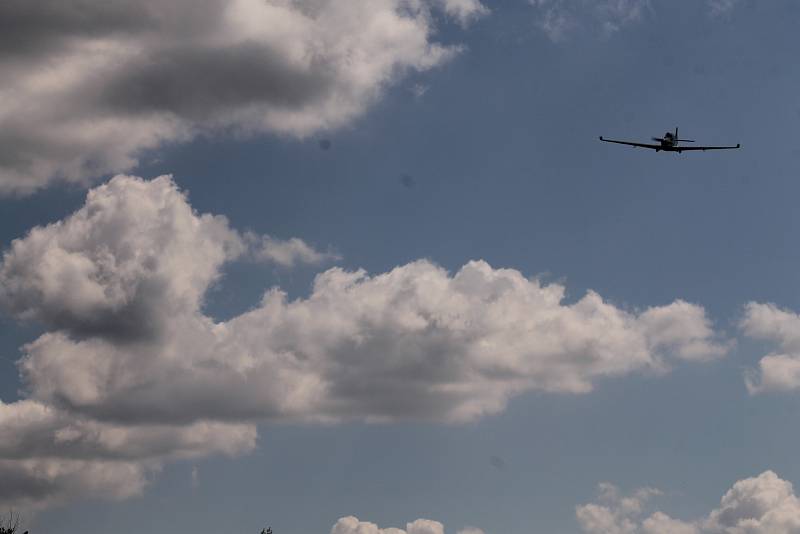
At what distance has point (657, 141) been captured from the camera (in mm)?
174375

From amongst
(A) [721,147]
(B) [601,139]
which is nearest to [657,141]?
(A) [721,147]

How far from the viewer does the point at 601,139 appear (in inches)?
5969

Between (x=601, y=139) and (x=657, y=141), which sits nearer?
(x=601, y=139)

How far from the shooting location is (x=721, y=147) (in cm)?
16088

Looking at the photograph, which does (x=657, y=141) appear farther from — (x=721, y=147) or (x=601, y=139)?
(x=601, y=139)

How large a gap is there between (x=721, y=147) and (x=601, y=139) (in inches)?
Answer: 959

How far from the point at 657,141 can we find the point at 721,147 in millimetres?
15588

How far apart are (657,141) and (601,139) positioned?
90.3 feet

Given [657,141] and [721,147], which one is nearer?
[721,147]
